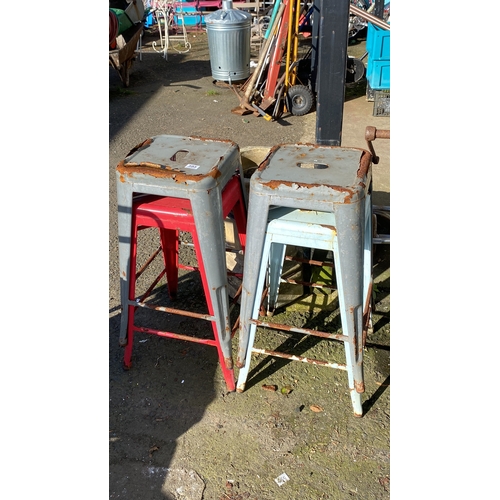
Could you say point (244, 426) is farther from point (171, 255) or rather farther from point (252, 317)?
point (171, 255)

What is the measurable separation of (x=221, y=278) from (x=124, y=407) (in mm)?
880

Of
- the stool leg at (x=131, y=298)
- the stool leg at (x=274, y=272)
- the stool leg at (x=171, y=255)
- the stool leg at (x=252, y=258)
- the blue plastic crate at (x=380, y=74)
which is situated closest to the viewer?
the stool leg at (x=252, y=258)

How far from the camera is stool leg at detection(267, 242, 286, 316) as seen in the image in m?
2.93

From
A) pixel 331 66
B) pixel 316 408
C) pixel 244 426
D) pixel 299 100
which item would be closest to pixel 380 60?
pixel 299 100

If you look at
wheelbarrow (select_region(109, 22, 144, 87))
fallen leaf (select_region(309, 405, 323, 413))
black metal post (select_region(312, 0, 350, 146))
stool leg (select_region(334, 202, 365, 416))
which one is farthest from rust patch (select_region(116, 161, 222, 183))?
wheelbarrow (select_region(109, 22, 144, 87))

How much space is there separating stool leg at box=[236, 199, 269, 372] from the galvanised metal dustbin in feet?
19.9

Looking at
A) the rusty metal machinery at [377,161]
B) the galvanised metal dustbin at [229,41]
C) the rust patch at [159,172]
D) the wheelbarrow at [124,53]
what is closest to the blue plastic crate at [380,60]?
the galvanised metal dustbin at [229,41]

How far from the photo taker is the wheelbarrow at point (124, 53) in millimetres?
7621

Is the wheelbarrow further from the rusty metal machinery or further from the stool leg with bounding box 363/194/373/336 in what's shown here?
the stool leg with bounding box 363/194/373/336

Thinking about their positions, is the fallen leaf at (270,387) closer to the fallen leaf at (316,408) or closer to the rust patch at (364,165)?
the fallen leaf at (316,408)

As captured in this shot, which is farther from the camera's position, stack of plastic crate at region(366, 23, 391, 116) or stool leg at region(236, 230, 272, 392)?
stack of plastic crate at region(366, 23, 391, 116)

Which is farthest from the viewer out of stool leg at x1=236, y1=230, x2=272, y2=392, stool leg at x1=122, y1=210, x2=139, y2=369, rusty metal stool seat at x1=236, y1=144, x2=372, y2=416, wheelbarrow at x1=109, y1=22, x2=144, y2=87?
wheelbarrow at x1=109, y1=22, x2=144, y2=87

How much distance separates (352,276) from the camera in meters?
2.17

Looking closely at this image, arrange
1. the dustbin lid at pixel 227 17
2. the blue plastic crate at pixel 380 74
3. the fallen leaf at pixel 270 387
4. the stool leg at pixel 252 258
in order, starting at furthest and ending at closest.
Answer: the dustbin lid at pixel 227 17
the blue plastic crate at pixel 380 74
the fallen leaf at pixel 270 387
the stool leg at pixel 252 258
